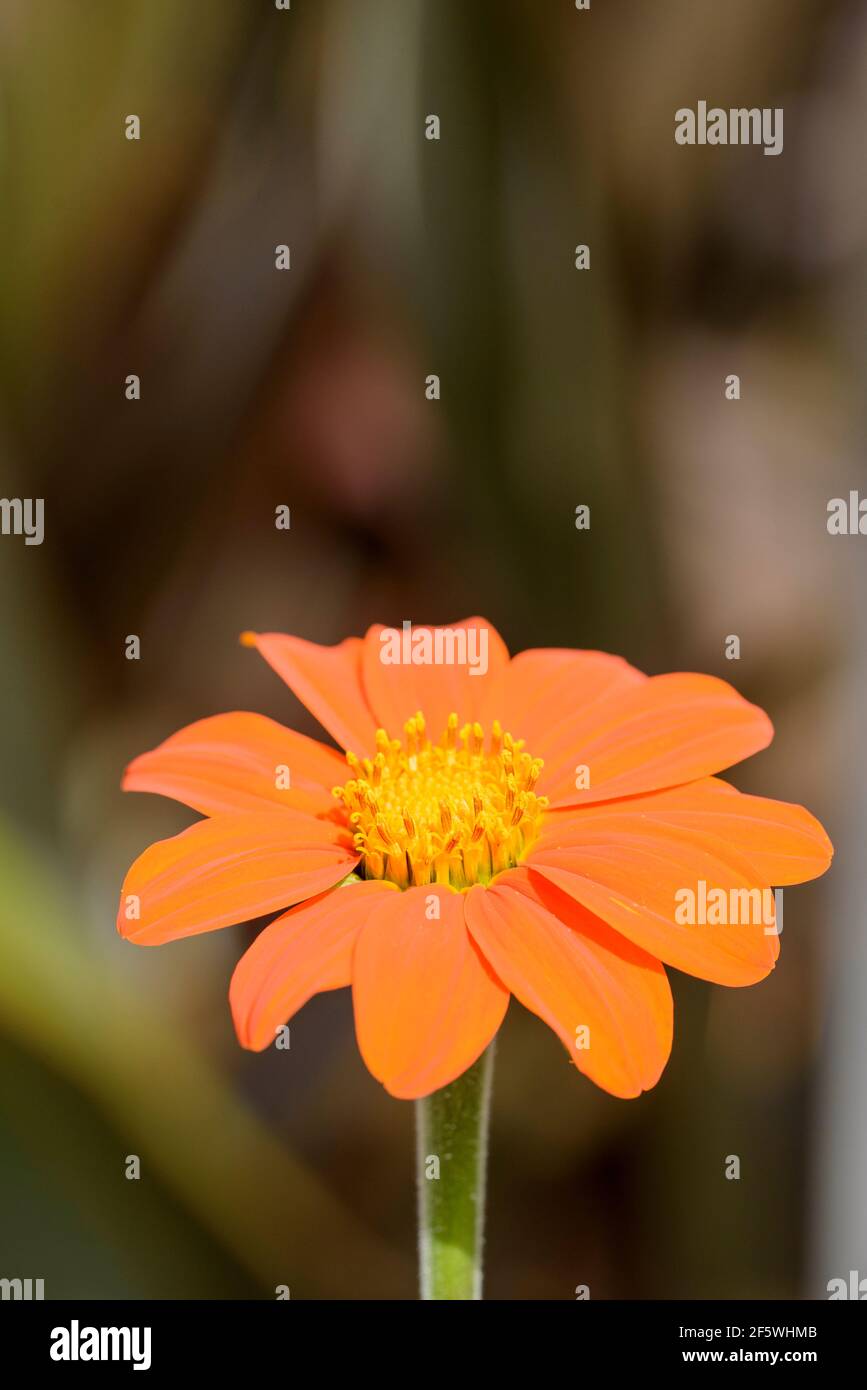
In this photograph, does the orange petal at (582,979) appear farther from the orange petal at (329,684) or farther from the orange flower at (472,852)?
the orange petal at (329,684)

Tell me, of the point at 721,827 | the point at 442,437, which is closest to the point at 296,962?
the point at 721,827

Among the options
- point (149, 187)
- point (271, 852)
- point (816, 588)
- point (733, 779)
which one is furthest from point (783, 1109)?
point (149, 187)

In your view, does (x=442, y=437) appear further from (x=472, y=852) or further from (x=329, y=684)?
(x=472, y=852)

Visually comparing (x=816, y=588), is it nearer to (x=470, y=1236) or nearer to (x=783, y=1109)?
(x=783, y=1109)

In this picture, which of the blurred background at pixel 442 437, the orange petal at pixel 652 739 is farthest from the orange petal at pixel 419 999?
the blurred background at pixel 442 437

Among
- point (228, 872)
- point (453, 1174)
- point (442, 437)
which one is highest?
point (442, 437)

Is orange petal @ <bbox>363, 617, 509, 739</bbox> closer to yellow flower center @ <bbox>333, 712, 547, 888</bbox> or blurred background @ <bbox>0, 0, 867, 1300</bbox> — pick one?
yellow flower center @ <bbox>333, 712, 547, 888</bbox>
